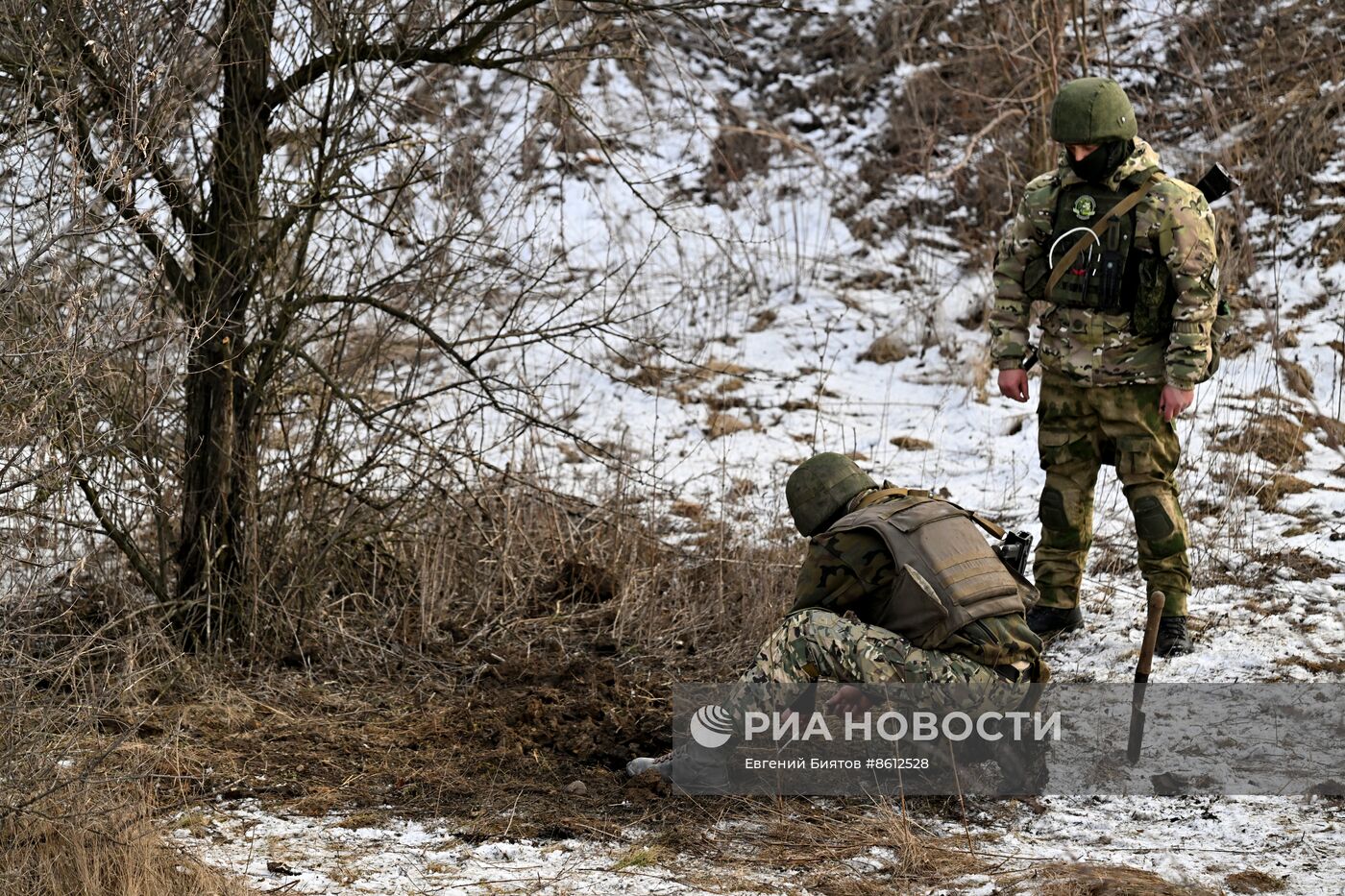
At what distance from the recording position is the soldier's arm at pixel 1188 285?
181 inches

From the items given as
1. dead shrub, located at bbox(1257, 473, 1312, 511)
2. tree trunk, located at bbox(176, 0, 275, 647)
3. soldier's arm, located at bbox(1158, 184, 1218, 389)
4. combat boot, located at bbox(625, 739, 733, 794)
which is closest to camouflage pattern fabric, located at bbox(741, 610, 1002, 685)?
combat boot, located at bbox(625, 739, 733, 794)

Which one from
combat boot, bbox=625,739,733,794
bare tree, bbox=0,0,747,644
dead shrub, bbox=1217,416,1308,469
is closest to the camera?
combat boot, bbox=625,739,733,794

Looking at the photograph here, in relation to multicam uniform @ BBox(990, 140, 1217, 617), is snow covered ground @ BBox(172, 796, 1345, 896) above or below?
below

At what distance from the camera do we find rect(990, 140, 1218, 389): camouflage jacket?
15.1 ft

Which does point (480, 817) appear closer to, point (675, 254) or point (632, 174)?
point (675, 254)

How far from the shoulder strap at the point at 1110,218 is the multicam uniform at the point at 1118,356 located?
22 millimetres

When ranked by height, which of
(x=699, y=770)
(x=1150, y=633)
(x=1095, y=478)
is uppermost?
(x=1095, y=478)

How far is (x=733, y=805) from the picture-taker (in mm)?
3910

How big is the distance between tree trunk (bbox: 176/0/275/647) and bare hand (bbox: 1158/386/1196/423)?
3.23 meters

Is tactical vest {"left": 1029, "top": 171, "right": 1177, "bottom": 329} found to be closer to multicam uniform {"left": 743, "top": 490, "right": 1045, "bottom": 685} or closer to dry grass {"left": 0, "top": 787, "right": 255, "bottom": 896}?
multicam uniform {"left": 743, "top": 490, "right": 1045, "bottom": 685}

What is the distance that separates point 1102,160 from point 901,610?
190 centimetres

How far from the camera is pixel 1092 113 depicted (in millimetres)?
4602

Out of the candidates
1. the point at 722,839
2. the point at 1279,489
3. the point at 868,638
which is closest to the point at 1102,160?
the point at 868,638

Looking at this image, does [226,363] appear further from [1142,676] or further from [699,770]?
[1142,676]
